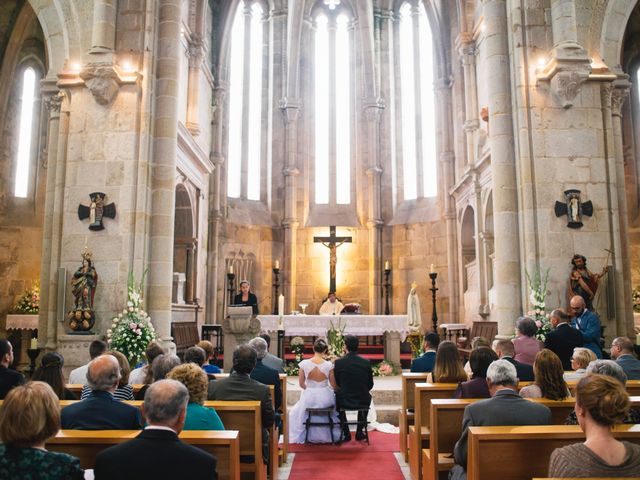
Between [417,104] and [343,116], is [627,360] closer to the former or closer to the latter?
[417,104]

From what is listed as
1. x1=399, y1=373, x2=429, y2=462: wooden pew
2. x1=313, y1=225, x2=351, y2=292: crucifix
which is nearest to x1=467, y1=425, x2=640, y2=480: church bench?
x1=399, y1=373, x2=429, y2=462: wooden pew

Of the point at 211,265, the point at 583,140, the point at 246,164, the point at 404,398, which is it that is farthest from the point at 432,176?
the point at 404,398

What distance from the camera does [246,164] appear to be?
20656 millimetres

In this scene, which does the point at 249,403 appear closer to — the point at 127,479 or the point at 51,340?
the point at 127,479

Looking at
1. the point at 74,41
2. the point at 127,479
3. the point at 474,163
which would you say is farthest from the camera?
the point at 474,163

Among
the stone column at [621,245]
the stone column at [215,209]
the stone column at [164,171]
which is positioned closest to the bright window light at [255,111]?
the stone column at [215,209]

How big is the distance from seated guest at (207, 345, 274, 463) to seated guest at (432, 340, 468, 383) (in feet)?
5.80

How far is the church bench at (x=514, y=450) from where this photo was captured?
348cm

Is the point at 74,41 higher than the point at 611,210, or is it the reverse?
the point at 74,41

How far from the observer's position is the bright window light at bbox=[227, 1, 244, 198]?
66.9 ft

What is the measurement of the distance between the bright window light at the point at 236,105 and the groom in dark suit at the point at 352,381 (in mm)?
13141

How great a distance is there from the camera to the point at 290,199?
20.1m

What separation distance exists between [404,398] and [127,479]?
4893mm

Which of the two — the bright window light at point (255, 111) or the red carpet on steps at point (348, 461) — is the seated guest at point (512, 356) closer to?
the red carpet on steps at point (348, 461)
